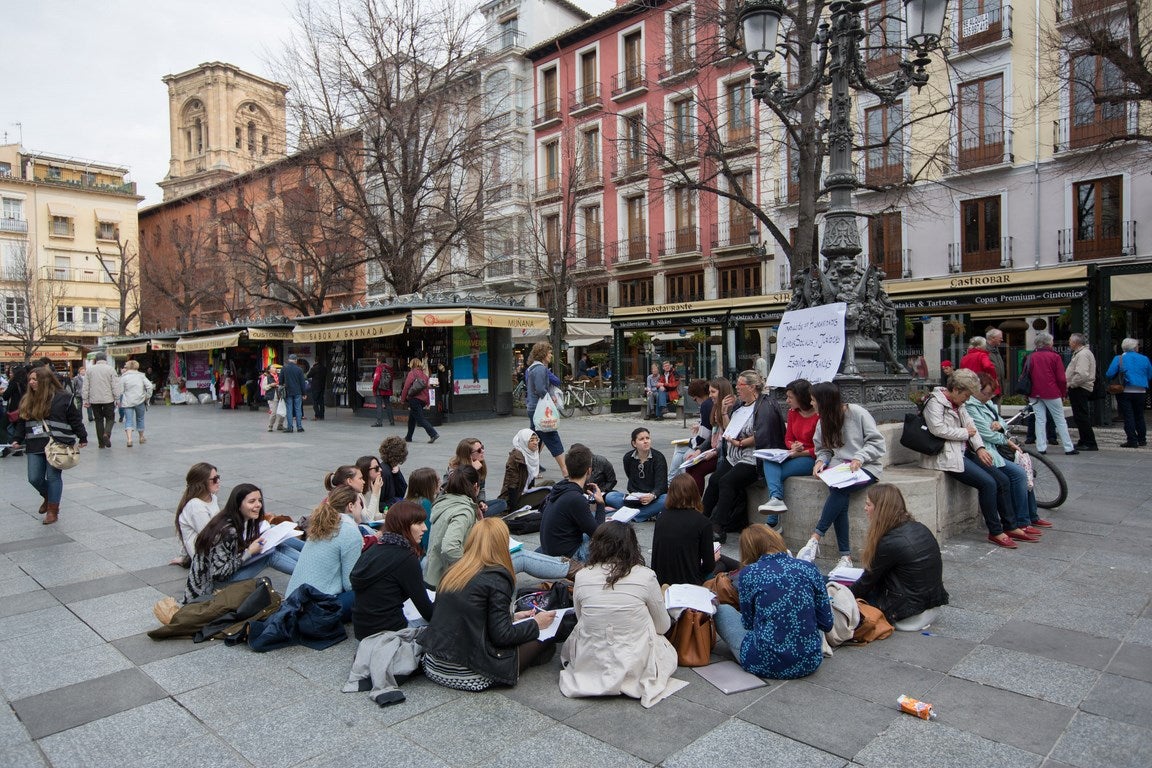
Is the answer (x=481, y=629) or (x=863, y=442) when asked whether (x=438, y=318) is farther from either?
(x=481, y=629)

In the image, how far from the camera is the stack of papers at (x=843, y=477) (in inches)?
210

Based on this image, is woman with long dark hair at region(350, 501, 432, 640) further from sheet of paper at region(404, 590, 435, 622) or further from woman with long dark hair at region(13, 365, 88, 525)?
woman with long dark hair at region(13, 365, 88, 525)

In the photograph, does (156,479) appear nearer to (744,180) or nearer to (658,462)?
(658,462)

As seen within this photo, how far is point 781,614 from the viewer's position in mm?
3531

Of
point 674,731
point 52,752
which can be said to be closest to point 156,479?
point 52,752

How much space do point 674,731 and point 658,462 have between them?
3851 millimetres

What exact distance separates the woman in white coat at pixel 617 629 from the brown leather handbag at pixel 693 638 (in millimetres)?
229

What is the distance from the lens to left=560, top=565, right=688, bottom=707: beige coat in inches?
135

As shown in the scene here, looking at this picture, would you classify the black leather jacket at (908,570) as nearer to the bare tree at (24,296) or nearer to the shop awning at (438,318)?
the shop awning at (438,318)

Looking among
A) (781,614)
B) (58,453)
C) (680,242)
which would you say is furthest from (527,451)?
(680,242)

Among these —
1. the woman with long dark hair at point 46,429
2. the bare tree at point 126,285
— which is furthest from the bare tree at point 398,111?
the bare tree at point 126,285

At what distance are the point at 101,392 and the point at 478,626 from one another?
1356 cm

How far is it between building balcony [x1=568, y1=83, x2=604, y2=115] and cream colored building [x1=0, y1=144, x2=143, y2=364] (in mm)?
32429

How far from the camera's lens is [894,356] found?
733 centimetres
